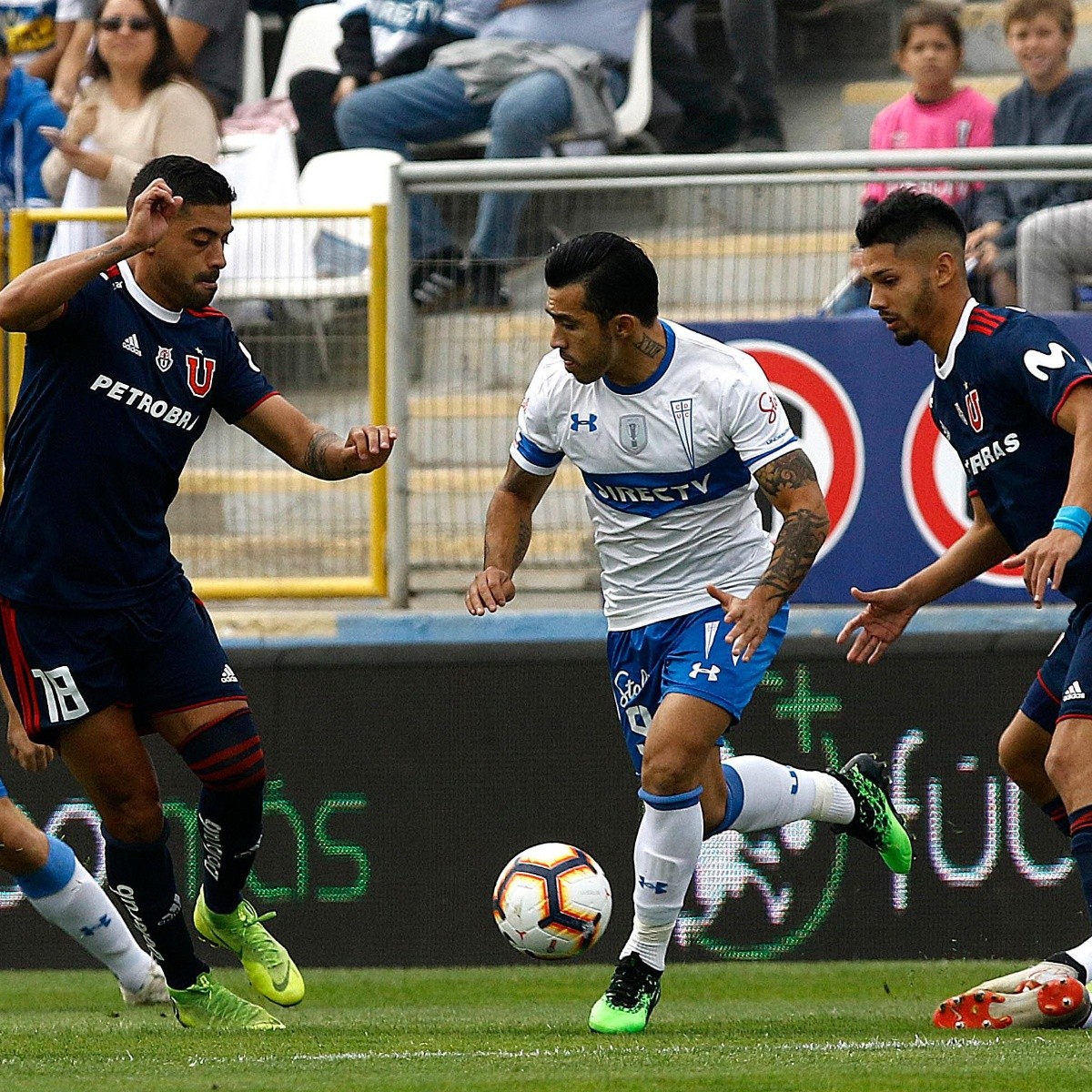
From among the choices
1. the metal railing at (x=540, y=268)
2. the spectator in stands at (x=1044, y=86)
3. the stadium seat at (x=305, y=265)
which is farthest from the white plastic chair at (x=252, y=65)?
the spectator in stands at (x=1044, y=86)

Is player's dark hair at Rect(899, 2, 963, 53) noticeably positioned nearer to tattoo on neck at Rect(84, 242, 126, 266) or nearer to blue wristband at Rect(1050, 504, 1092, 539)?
blue wristband at Rect(1050, 504, 1092, 539)

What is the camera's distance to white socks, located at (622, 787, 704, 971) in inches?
234

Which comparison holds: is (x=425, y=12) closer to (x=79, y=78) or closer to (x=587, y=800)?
(x=79, y=78)

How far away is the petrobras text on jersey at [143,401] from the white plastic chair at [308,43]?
704 centimetres

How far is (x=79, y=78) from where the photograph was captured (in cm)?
1161

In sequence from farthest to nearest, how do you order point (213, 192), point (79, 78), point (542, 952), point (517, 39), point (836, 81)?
1. point (836, 81)
2. point (79, 78)
3. point (517, 39)
4. point (542, 952)
5. point (213, 192)

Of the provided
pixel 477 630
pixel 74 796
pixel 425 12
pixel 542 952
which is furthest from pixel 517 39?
pixel 542 952

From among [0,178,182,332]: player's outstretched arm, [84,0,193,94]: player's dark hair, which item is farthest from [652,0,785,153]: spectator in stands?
[0,178,182,332]: player's outstretched arm

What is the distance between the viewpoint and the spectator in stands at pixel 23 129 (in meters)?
10.2

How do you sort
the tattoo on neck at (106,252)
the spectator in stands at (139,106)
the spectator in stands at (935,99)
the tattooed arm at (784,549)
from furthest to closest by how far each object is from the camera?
the spectator in stands at (935,99) → the spectator in stands at (139,106) → the tattooed arm at (784,549) → the tattoo on neck at (106,252)

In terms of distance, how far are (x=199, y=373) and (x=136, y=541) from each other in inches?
20.9

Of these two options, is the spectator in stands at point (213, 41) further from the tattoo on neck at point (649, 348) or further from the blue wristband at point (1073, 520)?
the blue wristband at point (1073, 520)

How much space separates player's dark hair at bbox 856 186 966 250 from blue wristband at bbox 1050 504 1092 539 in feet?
3.26

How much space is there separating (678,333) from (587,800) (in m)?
2.54
